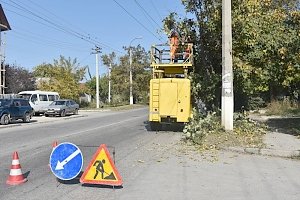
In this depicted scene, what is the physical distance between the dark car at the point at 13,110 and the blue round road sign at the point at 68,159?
18.5 m

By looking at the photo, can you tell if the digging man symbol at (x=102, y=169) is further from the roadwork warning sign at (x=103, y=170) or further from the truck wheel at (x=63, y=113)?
the truck wheel at (x=63, y=113)

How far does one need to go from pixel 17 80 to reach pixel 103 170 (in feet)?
152

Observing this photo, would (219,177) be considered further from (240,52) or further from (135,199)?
(240,52)

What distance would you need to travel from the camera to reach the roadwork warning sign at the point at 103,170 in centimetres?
679

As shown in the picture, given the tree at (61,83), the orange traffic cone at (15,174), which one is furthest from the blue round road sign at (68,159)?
the tree at (61,83)

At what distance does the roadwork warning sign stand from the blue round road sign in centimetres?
33

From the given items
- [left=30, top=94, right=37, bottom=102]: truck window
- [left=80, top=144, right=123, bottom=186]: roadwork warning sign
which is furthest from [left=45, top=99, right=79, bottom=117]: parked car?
[left=80, top=144, right=123, bottom=186]: roadwork warning sign

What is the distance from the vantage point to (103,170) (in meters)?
6.86

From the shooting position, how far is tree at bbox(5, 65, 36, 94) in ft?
159

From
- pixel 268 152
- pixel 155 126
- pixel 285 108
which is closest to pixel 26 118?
pixel 155 126

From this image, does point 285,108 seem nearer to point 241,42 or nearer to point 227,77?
point 241,42

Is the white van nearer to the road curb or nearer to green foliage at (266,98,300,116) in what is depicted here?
green foliage at (266,98,300,116)

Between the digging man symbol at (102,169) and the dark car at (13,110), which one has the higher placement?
the dark car at (13,110)

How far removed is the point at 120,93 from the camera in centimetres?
7400
